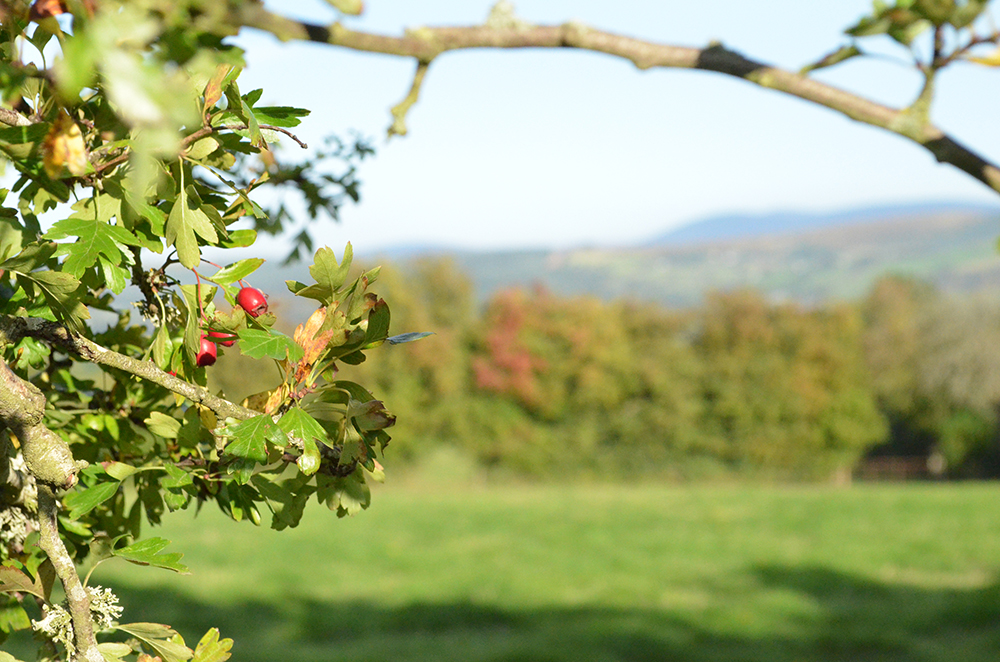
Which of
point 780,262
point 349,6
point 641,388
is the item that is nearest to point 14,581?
point 349,6

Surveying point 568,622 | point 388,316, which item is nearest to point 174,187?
point 388,316

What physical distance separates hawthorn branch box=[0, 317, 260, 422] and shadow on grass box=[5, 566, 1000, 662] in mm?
7352

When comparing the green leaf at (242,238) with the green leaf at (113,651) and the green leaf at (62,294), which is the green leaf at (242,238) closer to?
the green leaf at (62,294)

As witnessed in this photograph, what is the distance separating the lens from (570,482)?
27188mm

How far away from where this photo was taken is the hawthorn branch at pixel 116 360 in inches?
44.1

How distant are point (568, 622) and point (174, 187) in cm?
927

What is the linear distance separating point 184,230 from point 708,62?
3.02 feet

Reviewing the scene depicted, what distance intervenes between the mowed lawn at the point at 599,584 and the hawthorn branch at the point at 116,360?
7.35 meters

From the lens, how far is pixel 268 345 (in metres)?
1.07

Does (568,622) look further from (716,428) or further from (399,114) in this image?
(716,428)

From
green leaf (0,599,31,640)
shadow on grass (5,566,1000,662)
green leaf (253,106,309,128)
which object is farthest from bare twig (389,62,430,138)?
shadow on grass (5,566,1000,662)

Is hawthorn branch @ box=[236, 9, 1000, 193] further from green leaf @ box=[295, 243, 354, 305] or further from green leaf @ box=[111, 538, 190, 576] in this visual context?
green leaf @ box=[111, 538, 190, 576]

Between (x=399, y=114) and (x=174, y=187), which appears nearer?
(x=174, y=187)

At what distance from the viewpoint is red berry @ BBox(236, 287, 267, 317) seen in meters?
1.21
